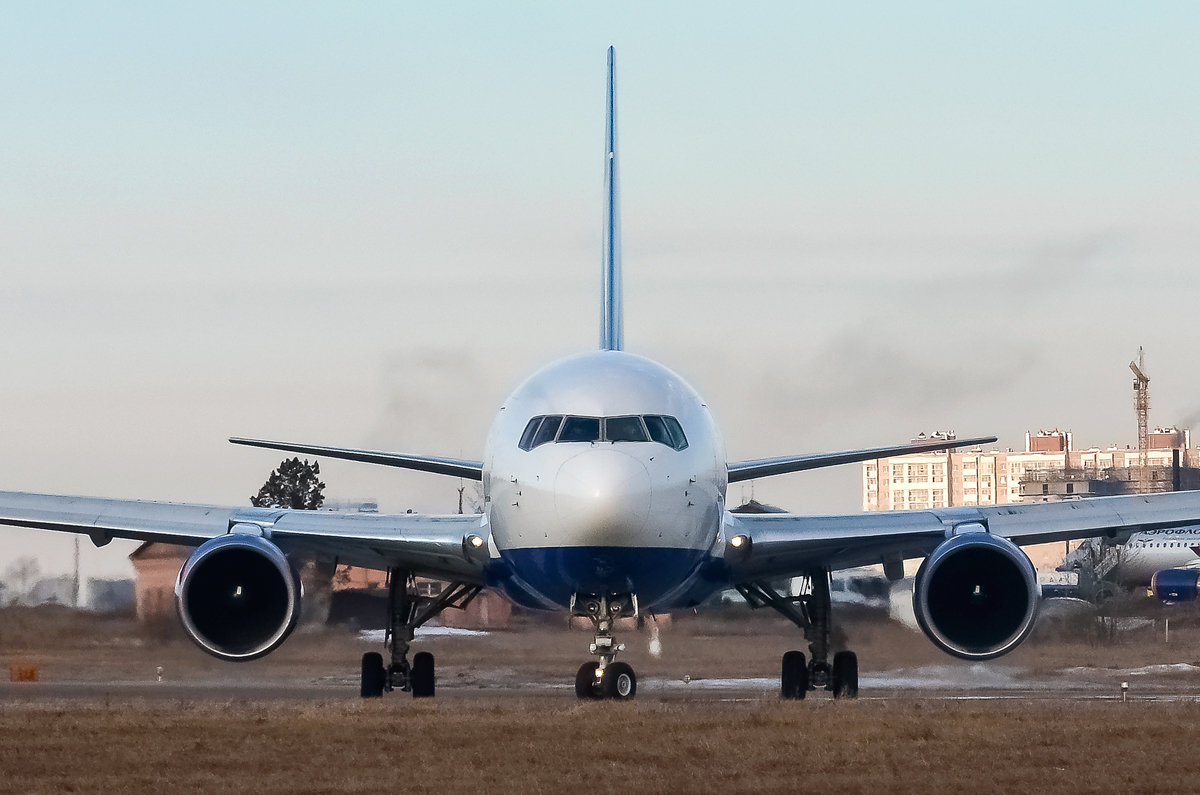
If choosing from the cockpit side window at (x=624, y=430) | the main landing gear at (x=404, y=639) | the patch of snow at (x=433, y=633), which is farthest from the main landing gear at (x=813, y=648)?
the patch of snow at (x=433, y=633)

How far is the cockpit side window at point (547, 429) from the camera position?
18594 mm

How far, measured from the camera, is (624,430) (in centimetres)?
1844

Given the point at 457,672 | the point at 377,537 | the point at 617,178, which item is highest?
the point at 617,178

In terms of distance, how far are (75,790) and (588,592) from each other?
8.19 m

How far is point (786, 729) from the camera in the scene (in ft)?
49.4

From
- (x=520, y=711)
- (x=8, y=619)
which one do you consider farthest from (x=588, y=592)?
(x=8, y=619)

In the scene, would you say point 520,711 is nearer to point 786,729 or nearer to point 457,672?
point 786,729

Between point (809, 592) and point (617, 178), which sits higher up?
point (617, 178)

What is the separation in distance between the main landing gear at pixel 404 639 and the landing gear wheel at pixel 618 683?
11.7ft

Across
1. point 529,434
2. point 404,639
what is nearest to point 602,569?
point 529,434

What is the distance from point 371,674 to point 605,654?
4838 millimetres

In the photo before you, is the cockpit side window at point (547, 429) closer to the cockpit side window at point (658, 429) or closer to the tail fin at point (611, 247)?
the cockpit side window at point (658, 429)

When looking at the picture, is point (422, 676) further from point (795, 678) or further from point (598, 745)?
point (598, 745)

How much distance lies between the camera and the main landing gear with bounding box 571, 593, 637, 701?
19000 millimetres
